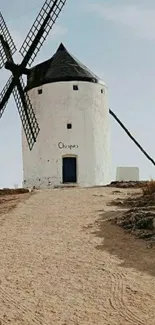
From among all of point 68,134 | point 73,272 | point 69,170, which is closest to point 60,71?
point 68,134

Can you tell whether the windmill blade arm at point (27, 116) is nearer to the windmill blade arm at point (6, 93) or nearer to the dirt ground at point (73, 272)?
the windmill blade arm at point (6, 93)

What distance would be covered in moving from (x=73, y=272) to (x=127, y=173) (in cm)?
2276

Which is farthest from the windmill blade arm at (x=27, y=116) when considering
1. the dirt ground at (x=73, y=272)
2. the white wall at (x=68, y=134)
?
the dirt ground at (x=73, y=272)

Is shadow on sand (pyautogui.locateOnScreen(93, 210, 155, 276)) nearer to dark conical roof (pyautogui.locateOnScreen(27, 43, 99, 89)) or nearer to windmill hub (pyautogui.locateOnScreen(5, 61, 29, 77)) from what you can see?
dark conical roof (pyautogui.locateOnScreen(27, 43, 99, 89))

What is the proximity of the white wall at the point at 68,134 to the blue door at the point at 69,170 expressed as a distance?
28 cm

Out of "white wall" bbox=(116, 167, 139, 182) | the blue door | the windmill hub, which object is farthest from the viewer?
"white wall" bbox=(116, 167, 139, 182)

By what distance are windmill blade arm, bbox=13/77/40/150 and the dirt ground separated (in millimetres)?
13491

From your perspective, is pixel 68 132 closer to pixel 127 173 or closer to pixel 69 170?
pixel 69 170

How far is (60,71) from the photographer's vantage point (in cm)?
2862

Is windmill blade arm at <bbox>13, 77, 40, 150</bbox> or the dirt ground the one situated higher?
windmill blade arm at <bbox>13, 77, 40, 150</bbox>

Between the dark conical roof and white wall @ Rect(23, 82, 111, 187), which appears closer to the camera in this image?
white wall @ Rect(23, 82, 111, 187)

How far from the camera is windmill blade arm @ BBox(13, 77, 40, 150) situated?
92.5 feet

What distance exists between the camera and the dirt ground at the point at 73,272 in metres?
7.56

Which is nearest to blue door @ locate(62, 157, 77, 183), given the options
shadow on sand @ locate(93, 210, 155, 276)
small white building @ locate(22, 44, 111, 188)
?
small white building @ locate(22, 44, 111, 188)
